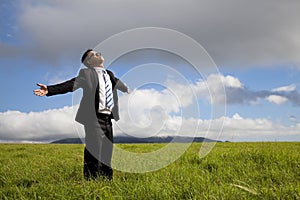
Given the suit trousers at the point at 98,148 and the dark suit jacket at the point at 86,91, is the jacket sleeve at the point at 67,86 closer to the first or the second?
the dark suit jacket at the point at 86,91

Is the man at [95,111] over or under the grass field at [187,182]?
over

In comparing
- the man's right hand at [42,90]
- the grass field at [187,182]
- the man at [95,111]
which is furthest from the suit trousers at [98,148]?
the man's right hand at [42,90]

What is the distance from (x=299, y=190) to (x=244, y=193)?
695mm

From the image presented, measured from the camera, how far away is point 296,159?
7691 millimetres

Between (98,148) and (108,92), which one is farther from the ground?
(108,92)

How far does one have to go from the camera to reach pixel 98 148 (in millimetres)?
6953

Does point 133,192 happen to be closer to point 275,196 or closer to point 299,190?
point 275,196

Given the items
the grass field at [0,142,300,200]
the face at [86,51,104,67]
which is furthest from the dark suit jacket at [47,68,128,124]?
the grass field at [0,142,300,200]

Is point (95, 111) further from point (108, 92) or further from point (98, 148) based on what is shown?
point (98, 148)

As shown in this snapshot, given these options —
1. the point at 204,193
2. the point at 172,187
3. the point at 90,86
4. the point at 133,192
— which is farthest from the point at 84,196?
the point at 90,86

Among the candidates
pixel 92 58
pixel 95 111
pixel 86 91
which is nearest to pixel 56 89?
pixel 86 91

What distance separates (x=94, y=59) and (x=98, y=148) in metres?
1.69

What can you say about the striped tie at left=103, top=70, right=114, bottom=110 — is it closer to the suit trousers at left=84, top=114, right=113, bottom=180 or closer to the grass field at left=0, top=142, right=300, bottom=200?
the suit trousers at left=84, top=114, right=113, bottom=180

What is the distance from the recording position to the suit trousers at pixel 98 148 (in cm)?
693
